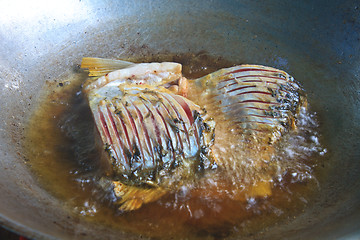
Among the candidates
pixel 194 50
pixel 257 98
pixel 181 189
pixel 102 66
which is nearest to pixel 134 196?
pixel 181 189

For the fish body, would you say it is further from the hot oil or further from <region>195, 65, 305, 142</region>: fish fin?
<region>195, 65, 305, 142</region>: fish fin

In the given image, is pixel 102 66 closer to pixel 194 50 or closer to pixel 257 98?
pixel 194 50

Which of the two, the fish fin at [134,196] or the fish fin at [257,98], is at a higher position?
the fish fin at [257,98]

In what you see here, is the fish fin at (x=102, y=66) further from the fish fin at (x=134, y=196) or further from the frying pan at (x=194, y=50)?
the fish fin at (x=134, y=196)

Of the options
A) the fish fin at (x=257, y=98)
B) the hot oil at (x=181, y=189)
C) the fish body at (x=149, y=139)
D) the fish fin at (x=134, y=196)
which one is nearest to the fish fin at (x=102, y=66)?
the hot oil at (x=181, y=189)

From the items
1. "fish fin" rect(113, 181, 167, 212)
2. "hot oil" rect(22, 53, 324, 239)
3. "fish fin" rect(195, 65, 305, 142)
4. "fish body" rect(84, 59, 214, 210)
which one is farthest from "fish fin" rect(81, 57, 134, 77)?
"fish fin" rect(113, 181, 167, 212)

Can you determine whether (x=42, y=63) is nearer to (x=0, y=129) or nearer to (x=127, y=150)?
(x=0, y=129)

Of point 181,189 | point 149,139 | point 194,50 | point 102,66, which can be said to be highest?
point 102,66
